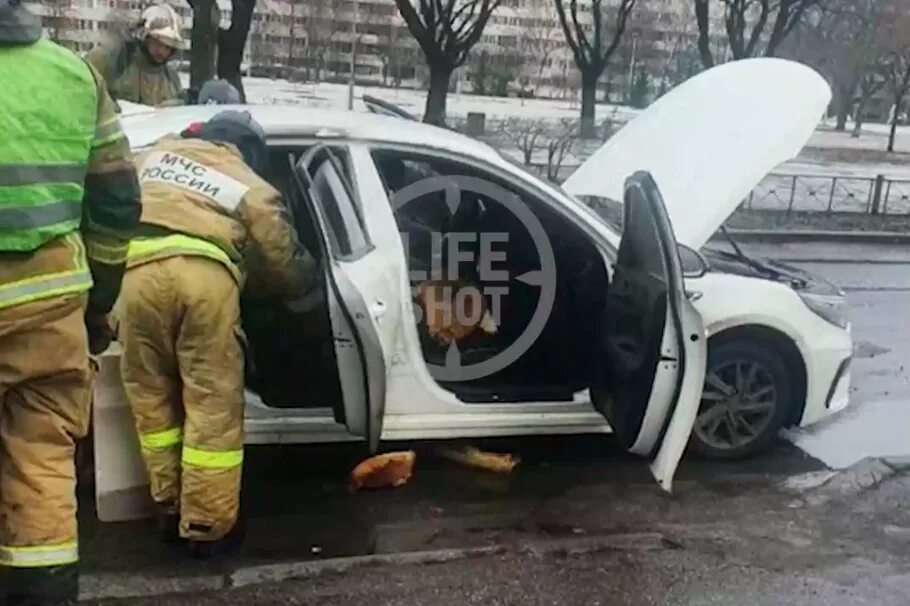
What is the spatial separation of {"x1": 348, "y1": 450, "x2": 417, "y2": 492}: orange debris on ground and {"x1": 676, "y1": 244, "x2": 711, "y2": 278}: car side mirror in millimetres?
1522

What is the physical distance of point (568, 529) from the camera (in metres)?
4.54

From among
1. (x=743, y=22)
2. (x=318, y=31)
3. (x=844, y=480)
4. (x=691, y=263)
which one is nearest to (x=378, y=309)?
(x=691, y=263)

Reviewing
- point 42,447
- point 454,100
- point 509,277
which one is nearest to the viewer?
point 42,447

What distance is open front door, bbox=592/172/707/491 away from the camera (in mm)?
4301

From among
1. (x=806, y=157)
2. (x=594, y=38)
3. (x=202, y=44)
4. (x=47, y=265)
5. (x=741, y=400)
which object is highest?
(x=594, y=38)

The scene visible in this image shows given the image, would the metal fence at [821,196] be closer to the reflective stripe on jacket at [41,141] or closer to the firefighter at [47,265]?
the firefighter at [47,265]

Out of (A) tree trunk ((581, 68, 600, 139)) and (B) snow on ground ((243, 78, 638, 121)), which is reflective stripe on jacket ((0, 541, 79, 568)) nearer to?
(A) tree trunk ((581, 68, 600, 139))

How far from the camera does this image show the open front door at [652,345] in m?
4.30

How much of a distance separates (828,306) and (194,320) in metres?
3.19

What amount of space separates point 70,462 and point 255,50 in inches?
1705

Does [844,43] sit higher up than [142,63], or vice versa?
[844,43]

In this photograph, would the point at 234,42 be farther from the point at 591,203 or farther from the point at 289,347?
the point at 289,347

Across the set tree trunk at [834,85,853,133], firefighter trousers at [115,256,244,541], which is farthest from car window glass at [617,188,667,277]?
tree trunk at [834,85,853,133]

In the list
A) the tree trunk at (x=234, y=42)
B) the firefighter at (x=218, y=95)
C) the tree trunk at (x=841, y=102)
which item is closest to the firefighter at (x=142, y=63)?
the firefighter at (x=218, y=95)
